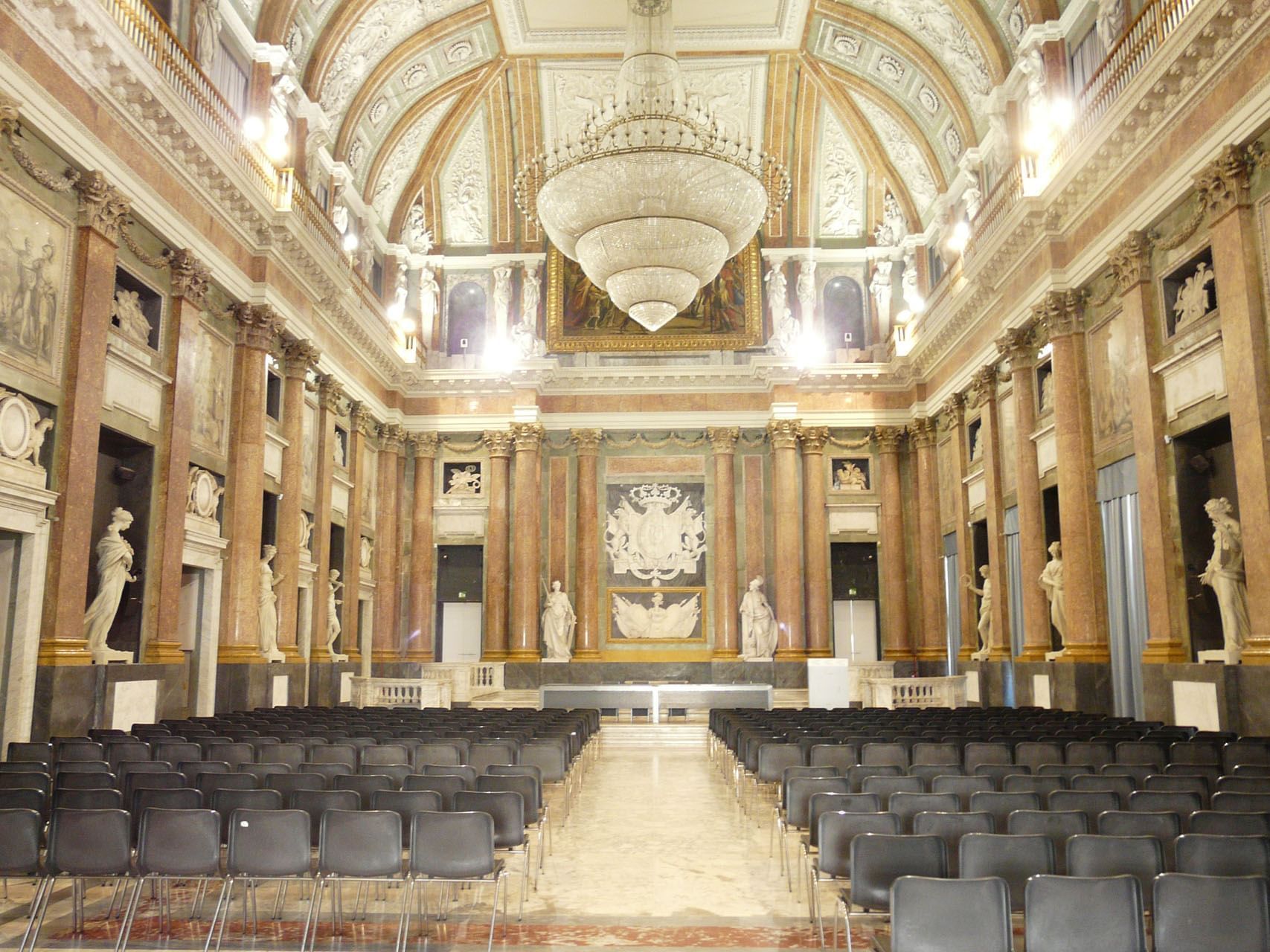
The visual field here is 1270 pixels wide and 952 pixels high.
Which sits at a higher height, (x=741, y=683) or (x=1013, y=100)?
(x=1013, y=100)

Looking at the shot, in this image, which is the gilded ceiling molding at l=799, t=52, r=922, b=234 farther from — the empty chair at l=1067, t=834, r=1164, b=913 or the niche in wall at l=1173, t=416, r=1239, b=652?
the empty chair at l=1067, t=834, r=1164, b=913

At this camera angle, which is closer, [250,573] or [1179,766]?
[1179,766]

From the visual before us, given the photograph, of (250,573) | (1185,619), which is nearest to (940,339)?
(1185,619)

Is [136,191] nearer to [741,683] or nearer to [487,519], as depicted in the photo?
[487,519]

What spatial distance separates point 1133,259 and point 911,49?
9199mm

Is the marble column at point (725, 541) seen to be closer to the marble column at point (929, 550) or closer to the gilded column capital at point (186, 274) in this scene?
the marble column at point (929, 550)

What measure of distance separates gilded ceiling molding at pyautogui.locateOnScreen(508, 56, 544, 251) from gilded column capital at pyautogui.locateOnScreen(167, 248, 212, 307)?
11204 millimetres

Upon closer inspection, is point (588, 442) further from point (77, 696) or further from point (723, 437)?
point (77, 696)

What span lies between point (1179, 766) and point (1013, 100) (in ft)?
45.9

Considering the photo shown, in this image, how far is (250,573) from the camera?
1609 centimetres

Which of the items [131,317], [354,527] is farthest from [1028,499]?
[131,317]

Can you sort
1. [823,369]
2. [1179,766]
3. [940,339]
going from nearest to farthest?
[1179,766] < [940,339] < [823,369]

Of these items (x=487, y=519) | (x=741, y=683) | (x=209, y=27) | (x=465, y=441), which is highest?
(x=209, y=27)

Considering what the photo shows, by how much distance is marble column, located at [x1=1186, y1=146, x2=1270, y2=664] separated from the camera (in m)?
11.0
